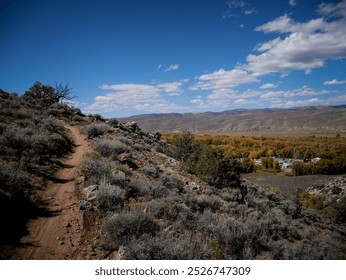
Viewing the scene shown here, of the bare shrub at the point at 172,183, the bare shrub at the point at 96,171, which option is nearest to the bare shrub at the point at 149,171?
the bare shrub at the point at 172,183

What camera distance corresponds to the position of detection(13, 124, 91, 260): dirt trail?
436cm

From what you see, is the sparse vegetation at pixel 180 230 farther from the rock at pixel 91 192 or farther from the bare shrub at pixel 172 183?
the rock at pixel 91 192

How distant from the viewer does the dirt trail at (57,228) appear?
436cm

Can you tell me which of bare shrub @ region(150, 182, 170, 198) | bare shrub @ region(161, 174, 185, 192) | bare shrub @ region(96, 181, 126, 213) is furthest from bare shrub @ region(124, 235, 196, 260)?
bare shrub @ region(161, 174, 185, 192)

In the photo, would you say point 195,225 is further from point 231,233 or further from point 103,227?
point 103,227

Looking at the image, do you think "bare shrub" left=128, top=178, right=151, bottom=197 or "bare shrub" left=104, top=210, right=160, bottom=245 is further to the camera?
"bare shrub" left=128, top=178, right=151, bottom=197

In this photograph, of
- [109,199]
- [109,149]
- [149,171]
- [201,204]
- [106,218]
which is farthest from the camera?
[109,149]

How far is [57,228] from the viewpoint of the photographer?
5059 millimetres

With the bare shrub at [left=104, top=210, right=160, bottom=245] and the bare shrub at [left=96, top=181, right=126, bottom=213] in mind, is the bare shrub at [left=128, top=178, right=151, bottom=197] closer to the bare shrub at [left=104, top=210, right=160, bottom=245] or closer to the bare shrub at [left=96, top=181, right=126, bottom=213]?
the bare shrub at [left=96, top=181, right=126, bottom=213]

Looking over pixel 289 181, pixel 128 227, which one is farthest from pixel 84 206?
pixel 289 181

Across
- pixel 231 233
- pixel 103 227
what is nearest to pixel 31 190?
pixel 103 227

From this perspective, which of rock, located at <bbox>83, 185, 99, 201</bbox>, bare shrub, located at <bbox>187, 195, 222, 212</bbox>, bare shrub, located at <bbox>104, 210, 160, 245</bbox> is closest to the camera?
bare shrub, located at <bbox>104, 210, 160, 245</bbox>

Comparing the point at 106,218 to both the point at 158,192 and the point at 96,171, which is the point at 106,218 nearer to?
the point at 158,192

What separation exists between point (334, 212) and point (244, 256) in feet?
75.1
